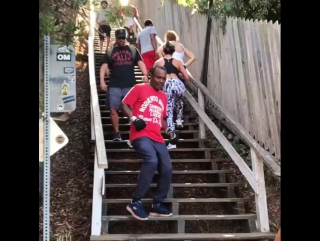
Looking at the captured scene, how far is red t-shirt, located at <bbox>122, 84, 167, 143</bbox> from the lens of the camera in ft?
20.2

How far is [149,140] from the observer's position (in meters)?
6.12

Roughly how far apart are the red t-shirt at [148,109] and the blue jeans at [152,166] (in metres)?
0.08

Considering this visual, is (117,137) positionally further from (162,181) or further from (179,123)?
(162,181)

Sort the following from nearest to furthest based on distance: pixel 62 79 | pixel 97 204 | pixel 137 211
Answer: pixel 62 79 → pixel 97 204 → pixel 137 211

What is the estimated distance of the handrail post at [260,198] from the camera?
243 inches

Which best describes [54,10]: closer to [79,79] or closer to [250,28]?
[250,28]

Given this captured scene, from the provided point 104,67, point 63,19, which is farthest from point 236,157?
point 63,19

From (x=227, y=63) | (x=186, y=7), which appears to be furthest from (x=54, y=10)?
(x=186, y=7)

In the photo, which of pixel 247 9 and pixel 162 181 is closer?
pixel 162 181

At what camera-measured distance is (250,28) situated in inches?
300

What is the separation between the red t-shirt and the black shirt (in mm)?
1687

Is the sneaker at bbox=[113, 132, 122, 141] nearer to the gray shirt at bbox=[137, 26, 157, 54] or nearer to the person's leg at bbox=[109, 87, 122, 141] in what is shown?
the person's leg at bbox=[109, 87, 122, 141]

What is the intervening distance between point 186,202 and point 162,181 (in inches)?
28.3
